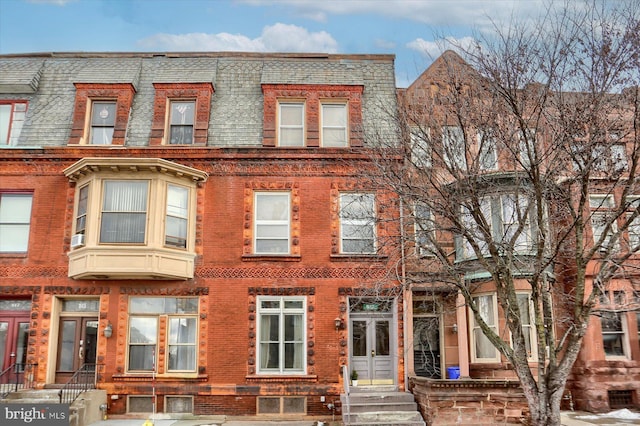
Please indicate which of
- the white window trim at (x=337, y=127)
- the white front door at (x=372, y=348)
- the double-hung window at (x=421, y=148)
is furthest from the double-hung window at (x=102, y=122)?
the double-hung window at (x=421, y=148)

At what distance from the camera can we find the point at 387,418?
14.7m

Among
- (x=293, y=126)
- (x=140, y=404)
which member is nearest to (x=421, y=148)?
(x=293, y=126)

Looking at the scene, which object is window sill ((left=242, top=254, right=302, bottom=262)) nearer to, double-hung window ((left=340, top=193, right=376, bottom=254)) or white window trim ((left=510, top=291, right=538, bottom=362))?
double-hung window ((left=340, top=193, right=376, bottom=254))

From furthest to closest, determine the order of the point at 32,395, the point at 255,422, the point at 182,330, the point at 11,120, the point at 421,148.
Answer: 1. the point at 11,120
2. the point at 182,330
3. the point at 255,422
4. the point at 32,395
5. the point at 421,148

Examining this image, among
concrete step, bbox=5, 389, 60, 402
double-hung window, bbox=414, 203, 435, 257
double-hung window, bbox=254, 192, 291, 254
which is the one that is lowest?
concrete step, bbox=5, 389, 60, 402

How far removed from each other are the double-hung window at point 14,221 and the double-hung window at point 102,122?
2.55 m

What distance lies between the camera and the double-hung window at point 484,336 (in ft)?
54.7

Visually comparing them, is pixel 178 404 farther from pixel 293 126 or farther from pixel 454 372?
pixel 293 126

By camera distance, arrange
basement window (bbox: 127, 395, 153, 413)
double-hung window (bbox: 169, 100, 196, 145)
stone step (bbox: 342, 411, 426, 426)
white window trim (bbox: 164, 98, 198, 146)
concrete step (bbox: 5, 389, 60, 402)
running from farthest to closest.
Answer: double-hung window (bbox: 169, 100, 196, 145), white window trim (bbox: 164, 98, 198, 146), basement window (bbox: 127, 395, 153, 413), concrete step (bbox: 5, 389, 60, 402), stone step (bbox: 342, 411, 426, 426)

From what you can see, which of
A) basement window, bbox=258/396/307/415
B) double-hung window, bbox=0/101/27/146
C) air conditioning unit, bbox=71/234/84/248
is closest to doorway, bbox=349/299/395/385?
basement window, bbox=258/396/307/415

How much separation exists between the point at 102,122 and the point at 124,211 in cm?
343

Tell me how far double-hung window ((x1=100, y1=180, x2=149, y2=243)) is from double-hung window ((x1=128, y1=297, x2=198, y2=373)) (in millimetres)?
1900

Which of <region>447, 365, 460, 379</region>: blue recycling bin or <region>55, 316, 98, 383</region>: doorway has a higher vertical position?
<region>55, 316, 98, 383</region>: doorway

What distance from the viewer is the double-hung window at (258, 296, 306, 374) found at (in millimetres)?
16250
